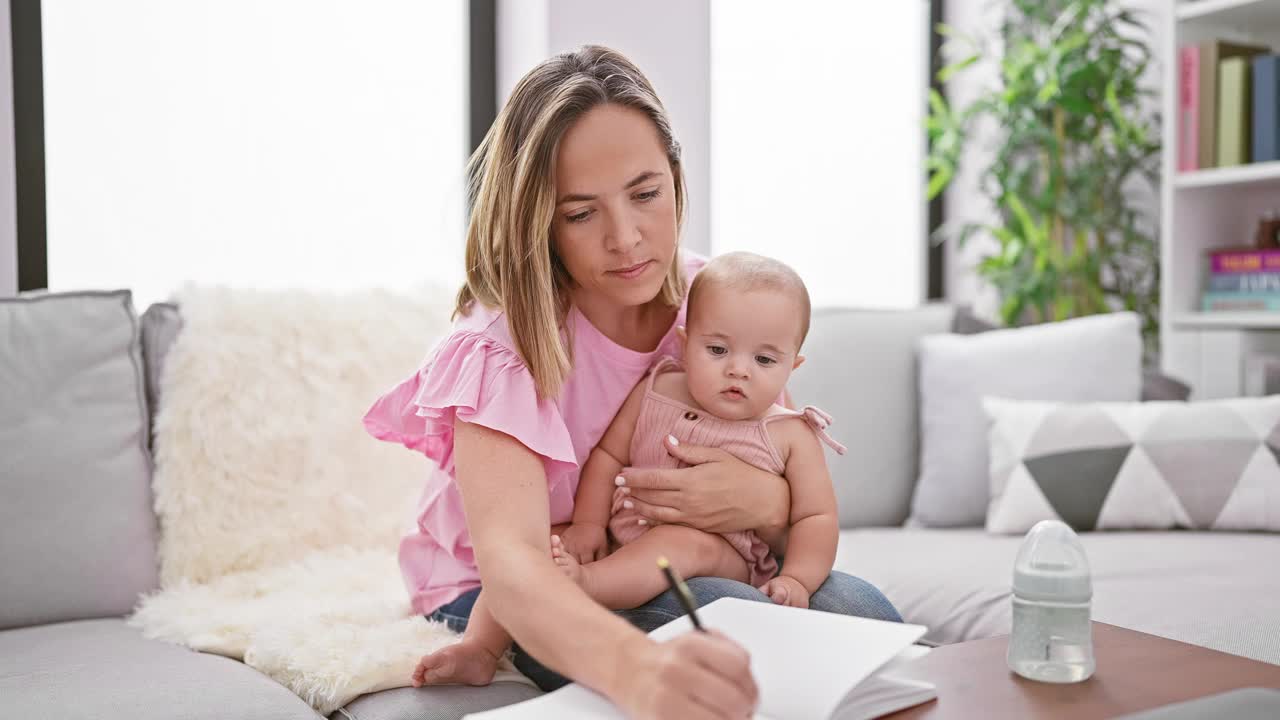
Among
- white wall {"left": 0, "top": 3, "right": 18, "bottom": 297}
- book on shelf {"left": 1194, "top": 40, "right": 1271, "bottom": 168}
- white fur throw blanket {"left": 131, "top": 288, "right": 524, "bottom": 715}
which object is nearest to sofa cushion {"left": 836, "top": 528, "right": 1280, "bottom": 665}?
white fur throw blanket {"left": 131, "top": 288, "right": 524, "bottom": 715}

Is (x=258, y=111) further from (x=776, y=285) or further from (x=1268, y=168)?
(x=1268, y=168)

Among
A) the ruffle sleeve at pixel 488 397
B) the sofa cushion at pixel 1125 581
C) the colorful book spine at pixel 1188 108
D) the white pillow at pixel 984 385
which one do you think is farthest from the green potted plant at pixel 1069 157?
the ruffle sleeve at pixel 488 397

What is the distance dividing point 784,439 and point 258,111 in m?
1.66

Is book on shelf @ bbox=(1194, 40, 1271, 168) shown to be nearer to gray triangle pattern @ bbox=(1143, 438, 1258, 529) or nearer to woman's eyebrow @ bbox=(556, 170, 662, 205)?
gray triangle pattern @ bbox=(1143, 438, 1258, 529)

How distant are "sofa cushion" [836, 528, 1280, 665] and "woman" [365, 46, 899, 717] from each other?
425 millimetres

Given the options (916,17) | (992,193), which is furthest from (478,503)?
(916,17)

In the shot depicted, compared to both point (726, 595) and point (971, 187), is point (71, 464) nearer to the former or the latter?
point (726, 595)

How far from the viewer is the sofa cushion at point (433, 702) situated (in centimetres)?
119

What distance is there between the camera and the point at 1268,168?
2.56 m

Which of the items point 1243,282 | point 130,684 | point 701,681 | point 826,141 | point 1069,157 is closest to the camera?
point 701,681

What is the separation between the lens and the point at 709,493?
1279 millimetres

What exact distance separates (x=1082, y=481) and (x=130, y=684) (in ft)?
5.36

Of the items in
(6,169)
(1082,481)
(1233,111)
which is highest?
(1233,111)

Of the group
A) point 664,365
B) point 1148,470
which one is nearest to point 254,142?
point 664,365
